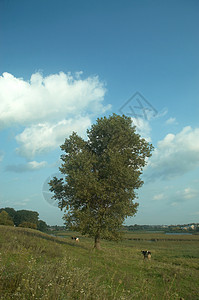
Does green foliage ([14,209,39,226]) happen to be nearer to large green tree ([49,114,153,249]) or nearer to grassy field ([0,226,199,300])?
large green tree ([49,114,153,249])

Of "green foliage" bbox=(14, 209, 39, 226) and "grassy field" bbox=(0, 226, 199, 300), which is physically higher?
"green foliage" bbox=(14, 209, 39, 226)

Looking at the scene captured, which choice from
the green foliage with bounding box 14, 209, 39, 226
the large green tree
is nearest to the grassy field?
the large green tree

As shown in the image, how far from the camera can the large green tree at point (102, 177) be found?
23.8 m

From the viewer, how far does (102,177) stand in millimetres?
26422

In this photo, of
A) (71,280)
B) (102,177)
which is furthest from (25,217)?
(71,280)

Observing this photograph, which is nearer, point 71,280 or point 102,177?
point 71,280

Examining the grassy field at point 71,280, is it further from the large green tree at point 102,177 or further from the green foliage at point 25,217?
the green foliage at point 25,217

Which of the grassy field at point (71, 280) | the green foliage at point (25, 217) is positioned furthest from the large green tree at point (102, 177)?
the green foliage at point (25, 217)

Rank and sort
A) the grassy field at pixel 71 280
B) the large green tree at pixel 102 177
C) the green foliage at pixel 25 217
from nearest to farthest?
1. the grassy field at pixel 71 280
2. the large green tree at pixel 102 177
3. the green foliage at pixel 25 217

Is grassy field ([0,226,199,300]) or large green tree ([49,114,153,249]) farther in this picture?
large green tree ([49,114,153,249])

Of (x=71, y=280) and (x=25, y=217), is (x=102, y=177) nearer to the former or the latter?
(x=71, y=280)

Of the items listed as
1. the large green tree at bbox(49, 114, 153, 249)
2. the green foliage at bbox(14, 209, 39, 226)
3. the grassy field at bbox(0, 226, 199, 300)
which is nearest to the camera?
the grassy field at bbox(0, 226, 199, 300)

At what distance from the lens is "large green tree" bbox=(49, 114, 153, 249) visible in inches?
938

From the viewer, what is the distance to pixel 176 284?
1400cm
